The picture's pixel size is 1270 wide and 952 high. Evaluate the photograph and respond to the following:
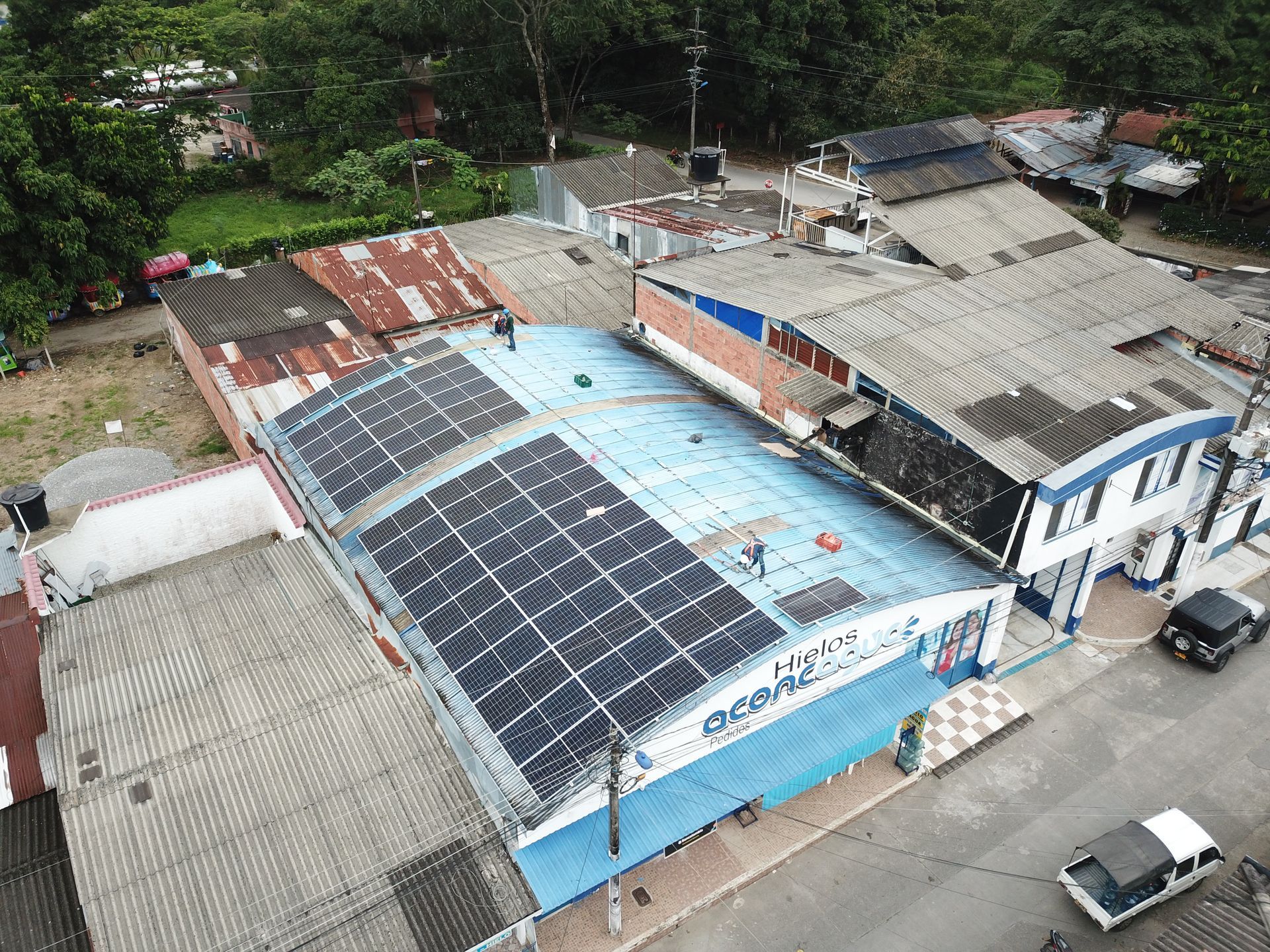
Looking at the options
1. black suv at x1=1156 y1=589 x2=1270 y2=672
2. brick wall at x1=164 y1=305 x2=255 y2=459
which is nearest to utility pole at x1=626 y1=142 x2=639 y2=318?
brick wall at x1=164 y1=305 x2=255 y2=459

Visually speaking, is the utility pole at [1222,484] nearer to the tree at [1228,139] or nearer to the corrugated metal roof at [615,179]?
the tree at [1228,139]

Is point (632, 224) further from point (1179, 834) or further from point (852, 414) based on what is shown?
point (1179, 834)

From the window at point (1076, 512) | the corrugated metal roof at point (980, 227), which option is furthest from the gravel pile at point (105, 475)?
the corrugated metal roof at point (980, 227)

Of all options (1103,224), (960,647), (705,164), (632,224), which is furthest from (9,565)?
(1103,224)

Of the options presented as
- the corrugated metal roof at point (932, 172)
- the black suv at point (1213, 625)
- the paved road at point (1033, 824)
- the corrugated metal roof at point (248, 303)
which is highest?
the corrugated metal roof at point (932, 172)

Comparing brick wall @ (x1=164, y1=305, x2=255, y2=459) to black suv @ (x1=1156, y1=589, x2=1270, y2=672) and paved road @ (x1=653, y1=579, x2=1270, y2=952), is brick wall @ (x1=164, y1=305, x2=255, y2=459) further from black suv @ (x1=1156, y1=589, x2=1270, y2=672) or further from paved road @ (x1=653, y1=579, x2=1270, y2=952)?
black suv @ (x1=1156, y1=589, x2=1270, y2=672)

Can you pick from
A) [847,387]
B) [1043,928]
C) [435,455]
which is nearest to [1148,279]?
[847,387]

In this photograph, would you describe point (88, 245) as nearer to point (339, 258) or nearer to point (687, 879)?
point (339, 258)
